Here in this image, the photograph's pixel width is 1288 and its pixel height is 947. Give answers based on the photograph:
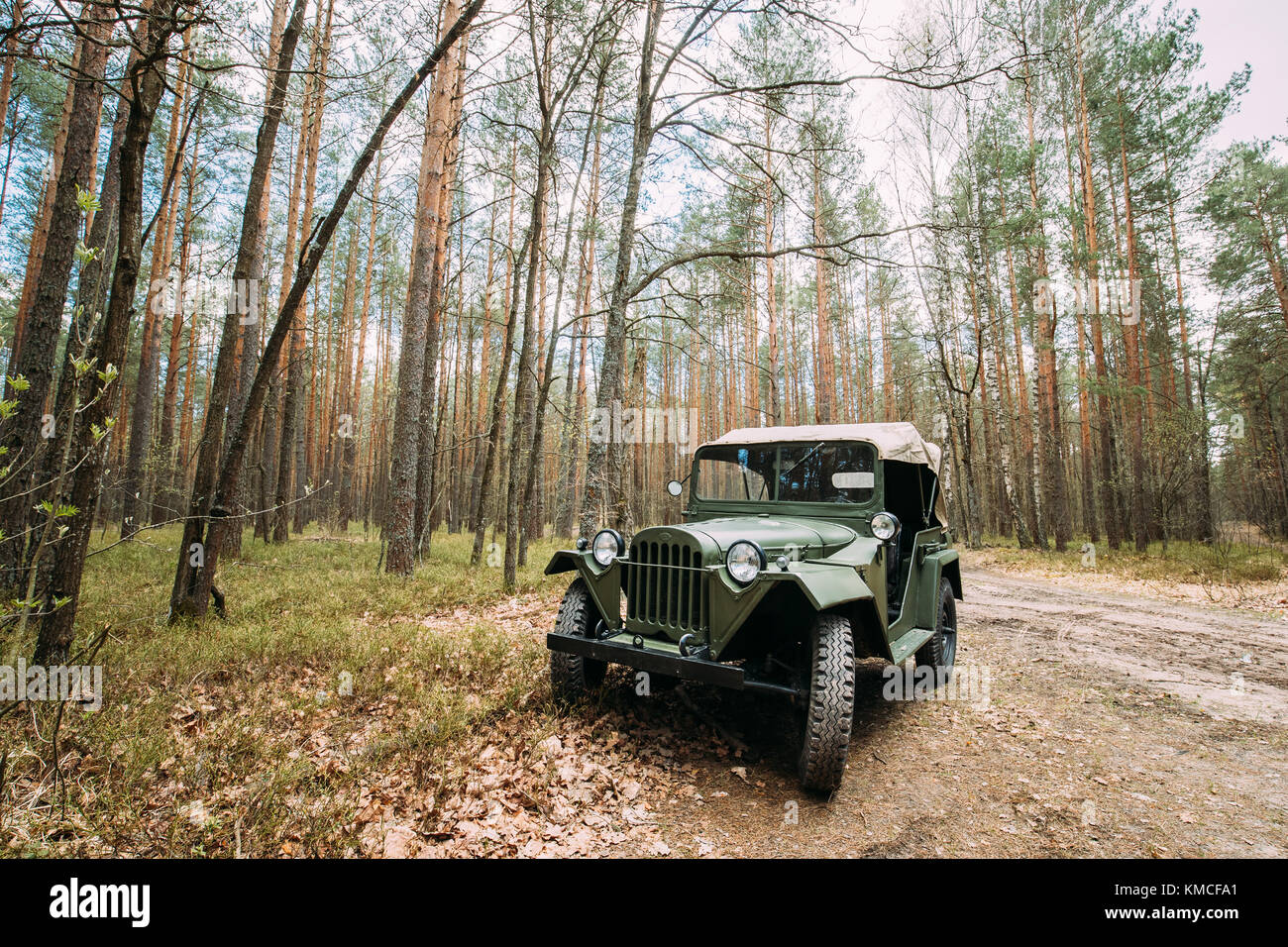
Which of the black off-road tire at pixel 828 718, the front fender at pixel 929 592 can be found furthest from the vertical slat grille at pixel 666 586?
the front fender at pixel 929 592

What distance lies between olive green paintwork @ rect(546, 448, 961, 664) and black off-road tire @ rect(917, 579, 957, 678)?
0.32 metres

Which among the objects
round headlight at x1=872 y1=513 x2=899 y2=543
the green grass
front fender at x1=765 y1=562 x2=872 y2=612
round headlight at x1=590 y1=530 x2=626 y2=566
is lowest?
the green grass

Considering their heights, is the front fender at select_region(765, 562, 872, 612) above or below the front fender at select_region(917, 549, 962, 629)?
above

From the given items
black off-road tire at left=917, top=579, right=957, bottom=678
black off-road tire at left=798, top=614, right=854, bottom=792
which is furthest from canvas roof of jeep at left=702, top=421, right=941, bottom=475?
black off-road tire at left=798, top=614, right=854, bottom=792

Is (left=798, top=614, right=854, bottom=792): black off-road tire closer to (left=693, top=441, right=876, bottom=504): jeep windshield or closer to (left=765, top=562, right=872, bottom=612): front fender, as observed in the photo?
(left=765, top=562, right=872, bottom=612): front fender

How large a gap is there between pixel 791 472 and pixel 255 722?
3.95m

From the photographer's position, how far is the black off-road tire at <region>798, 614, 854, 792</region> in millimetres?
2715

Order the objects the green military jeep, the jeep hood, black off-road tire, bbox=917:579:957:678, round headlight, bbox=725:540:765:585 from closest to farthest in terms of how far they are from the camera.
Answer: the green military jeep
round headlight, bbox=725:540:765:585
the jeep hood
black off-road tire, bbox=917:579:957:678

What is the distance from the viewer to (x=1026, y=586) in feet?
32.2

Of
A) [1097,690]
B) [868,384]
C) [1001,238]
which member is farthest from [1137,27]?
[1097,690]

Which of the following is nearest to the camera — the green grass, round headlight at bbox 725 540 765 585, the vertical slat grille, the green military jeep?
the green grass

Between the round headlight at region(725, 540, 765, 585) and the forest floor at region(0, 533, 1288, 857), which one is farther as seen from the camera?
the round headlight at region(725, 540, 765, 585)

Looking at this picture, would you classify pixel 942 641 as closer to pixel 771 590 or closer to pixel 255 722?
pixel 771 590

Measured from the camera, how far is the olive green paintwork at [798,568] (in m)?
2.96
